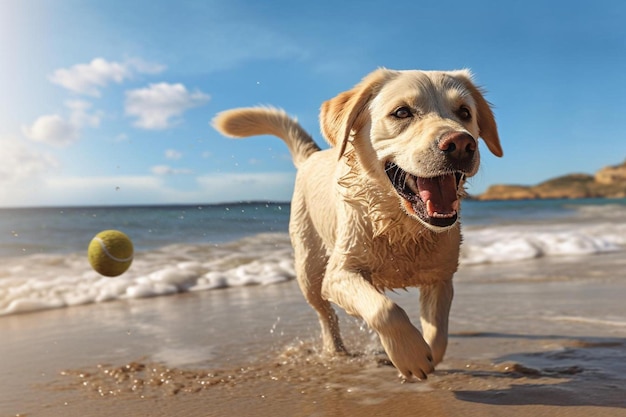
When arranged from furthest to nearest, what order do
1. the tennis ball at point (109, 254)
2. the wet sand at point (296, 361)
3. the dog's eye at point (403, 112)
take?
the tennis ball at point (109, 254), the wet sand at point (296, 361), the dog's eye at point (403, 112)

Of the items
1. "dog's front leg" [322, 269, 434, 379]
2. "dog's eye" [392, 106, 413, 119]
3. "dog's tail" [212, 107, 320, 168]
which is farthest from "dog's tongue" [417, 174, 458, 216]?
"dog's tail" [212, 107, 320, 168]

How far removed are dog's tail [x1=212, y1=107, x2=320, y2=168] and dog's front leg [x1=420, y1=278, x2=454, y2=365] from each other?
1.80m

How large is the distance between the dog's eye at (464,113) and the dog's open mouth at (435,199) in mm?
319

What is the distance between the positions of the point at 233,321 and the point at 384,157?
120 inches

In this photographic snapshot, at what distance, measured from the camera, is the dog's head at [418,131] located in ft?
9.06

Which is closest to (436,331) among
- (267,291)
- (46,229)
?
(267,291)

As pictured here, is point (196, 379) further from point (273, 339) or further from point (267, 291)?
point (267, 291)

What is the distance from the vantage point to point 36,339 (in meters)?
5.28

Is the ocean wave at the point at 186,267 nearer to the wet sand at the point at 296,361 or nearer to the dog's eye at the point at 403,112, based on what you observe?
the wet sand at the point at 296,361

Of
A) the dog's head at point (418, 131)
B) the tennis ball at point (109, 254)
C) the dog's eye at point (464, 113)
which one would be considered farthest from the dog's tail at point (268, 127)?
the dog's eye at point (464, 113)

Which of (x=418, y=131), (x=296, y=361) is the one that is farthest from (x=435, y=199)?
(x=296, y=361)

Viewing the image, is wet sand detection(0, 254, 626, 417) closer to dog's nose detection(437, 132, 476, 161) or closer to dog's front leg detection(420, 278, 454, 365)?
dog's front leg detection(420, 278, 454, 365)

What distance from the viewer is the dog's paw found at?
2.87 metres

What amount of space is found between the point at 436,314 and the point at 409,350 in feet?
1.96
